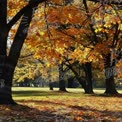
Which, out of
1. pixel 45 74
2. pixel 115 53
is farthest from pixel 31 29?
pixel 45 74

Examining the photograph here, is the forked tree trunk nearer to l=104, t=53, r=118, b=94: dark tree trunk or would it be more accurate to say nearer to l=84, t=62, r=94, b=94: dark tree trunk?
l=104, t=53, r=118, b=94: dark tree trunk

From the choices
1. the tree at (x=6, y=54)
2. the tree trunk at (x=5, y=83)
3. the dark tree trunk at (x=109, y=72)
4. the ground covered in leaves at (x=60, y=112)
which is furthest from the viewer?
the dark tree trunk at (x=109, y=72)

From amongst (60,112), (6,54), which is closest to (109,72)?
(6,54)

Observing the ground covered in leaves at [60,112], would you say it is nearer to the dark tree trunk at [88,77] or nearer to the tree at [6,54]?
the tree at [6,54]

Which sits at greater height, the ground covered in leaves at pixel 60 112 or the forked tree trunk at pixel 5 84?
the forked tree trunk at pixel 5 84

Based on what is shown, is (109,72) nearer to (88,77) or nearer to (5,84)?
(88,77)

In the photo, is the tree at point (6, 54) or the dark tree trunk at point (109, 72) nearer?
the tree at point (6, 54)

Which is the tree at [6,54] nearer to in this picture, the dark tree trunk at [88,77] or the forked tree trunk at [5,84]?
the forked tree trunk at [5,84]

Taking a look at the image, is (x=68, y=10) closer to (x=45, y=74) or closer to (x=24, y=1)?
(x=24, y=1)

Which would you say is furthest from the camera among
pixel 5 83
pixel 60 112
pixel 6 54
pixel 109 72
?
pixel 109 72

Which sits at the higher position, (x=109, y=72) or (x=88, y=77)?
(x=109, y=72)

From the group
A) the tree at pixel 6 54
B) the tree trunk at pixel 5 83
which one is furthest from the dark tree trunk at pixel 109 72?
the tree trunk at pixel 5 83

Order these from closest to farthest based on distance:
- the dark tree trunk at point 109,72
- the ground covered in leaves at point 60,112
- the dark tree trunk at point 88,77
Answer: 1. the ground covered in leaves at point 60,112
2. the dark tree trunk at point 109,72
3. the dark tree trunk at point 88,77

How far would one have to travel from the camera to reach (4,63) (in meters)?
18.8
